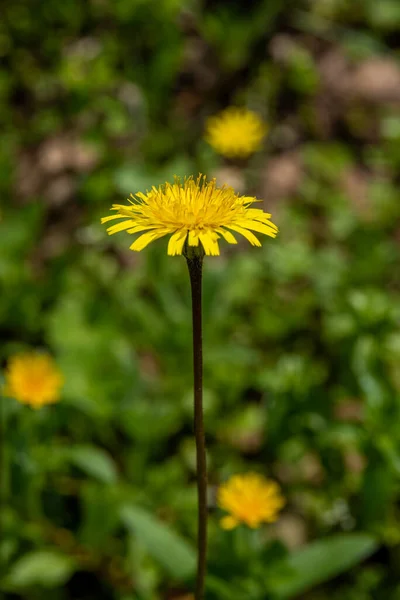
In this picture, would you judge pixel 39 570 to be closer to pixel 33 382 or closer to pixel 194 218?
pixel 33 382

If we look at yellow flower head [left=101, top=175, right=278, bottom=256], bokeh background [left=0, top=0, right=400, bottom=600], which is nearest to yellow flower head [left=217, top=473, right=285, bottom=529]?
bokeh background [left=0, top=0, right=400, bottom=600]

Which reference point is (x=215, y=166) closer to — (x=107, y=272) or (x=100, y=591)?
(x=107, y=272)

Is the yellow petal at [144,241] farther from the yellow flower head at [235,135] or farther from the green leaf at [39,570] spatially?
the yellow flower head at [235,135]

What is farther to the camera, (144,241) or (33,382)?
(33,382)

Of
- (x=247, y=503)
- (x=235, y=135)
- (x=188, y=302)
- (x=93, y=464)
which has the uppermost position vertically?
A: (x=235, y=135)

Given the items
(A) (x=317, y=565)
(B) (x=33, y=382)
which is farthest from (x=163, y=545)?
(B) (x=33, y=382)

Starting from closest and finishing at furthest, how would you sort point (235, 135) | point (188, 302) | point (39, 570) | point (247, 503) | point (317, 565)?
1. point (317, 565)
2. point (247, 503)
3. point (39, 570)
4. point (188, 302)
5. point (235, 135)
